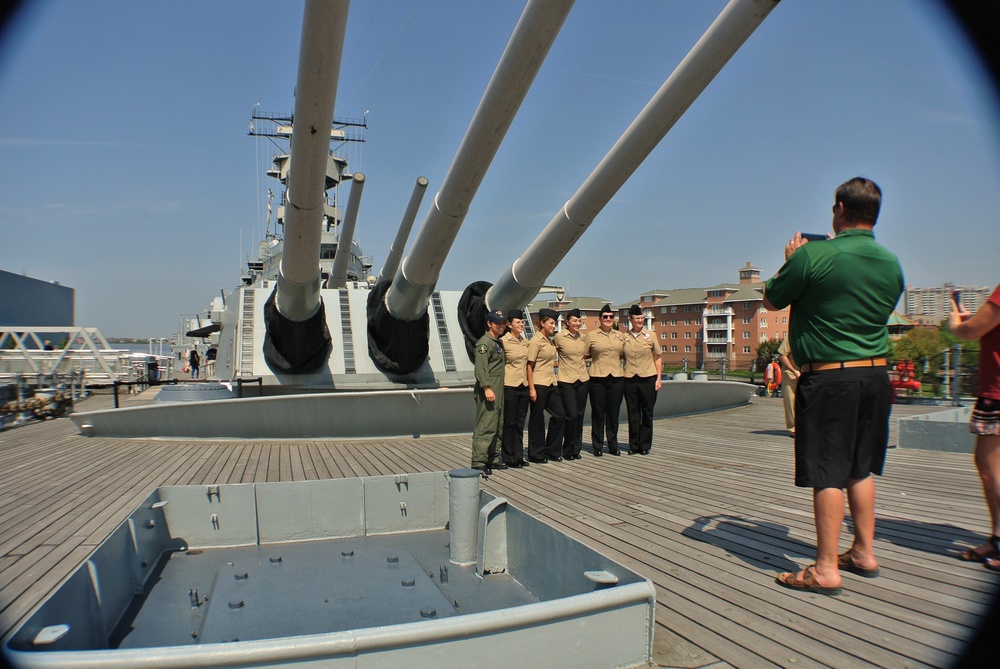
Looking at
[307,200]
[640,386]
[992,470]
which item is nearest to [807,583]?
[992,470]

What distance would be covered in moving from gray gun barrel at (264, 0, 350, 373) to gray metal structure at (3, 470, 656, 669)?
284 centimetres

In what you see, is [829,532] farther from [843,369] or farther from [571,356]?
[571,356]

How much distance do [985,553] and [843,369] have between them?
1.12m

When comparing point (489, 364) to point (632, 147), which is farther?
point (632, 147)

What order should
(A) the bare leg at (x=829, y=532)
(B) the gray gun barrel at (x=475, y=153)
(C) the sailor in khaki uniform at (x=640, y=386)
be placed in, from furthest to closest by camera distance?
1. (C) the sailor in khaki uniform at (x=640, y=386)
2. (B) the gray gun barrel at (x=475, y=153)
3. (A) the bare leg at (x=829, y=532)

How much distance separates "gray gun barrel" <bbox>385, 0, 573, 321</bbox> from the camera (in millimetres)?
4918

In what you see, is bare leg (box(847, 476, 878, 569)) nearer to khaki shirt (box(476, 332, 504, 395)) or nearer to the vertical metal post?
khaki shirt (box(476, 332, 504, 395))

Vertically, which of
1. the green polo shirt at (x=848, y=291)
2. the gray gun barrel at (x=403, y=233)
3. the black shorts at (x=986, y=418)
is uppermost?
the gray gun barrel at (x=403, y=233)

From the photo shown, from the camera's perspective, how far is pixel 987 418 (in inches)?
117

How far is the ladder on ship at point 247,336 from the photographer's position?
850cm

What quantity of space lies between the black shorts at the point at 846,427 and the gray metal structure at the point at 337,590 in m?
0.91

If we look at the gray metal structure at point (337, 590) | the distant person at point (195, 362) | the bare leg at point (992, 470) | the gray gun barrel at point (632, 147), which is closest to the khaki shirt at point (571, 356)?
the gray gun barrel at point (632, 147)

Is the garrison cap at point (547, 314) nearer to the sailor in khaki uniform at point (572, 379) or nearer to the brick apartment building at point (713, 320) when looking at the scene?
the sailor in khaki uniform at point (572, 379)

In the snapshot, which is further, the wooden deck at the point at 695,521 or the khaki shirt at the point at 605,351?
the khaki shirt at the point at 605,351
